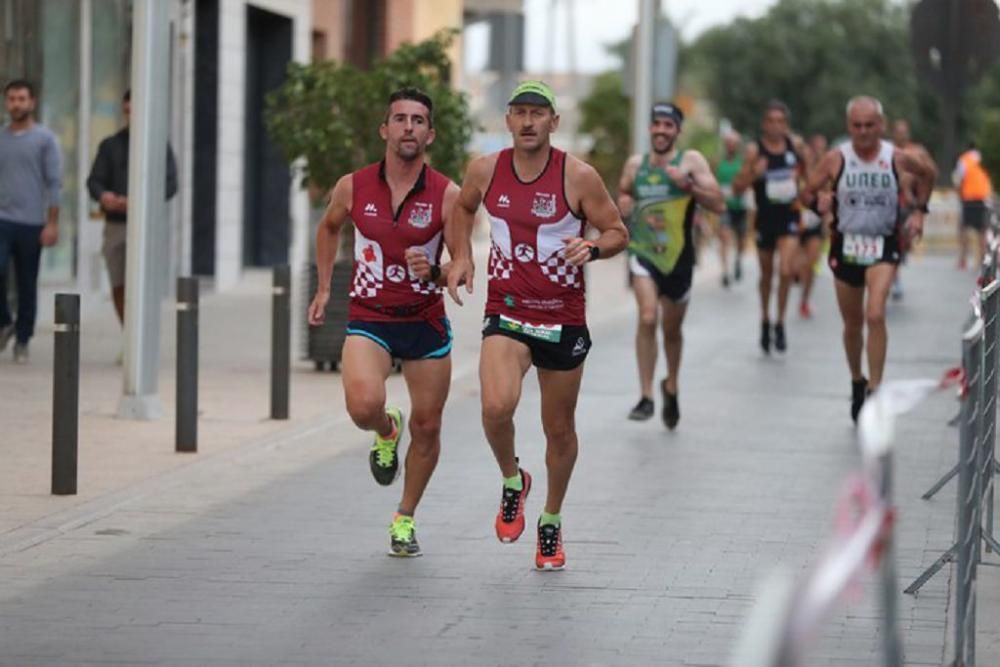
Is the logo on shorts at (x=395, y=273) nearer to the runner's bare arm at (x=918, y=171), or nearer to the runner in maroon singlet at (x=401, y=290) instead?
the runner in maroon singlet at (x=401, y=290)

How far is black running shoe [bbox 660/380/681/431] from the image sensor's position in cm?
1398

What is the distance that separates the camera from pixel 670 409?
14.0 meters

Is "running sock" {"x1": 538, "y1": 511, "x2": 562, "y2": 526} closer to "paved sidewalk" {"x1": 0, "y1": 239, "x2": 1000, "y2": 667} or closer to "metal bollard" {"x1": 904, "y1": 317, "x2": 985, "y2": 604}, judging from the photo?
"paved sidewalk" {"x1": 0, "y1": 239, "x2": 1000, "y2": 667}

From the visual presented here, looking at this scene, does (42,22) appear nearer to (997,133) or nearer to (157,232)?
(157,232)

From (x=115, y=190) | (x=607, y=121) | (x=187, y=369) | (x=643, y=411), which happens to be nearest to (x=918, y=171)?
(x=643, y=411)

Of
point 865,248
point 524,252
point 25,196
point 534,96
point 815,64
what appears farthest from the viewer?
point 815,64

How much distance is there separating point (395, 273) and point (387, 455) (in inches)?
32.5

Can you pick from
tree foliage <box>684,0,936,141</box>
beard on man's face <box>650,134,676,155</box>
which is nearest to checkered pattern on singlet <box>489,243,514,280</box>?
beard on man's face <box>650,134,676,155</box>

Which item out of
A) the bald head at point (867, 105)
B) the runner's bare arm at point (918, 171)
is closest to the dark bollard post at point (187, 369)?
the bald head at point (867, 105)

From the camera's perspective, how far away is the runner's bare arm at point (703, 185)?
13867 mm

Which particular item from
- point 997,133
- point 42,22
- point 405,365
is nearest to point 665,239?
point 405,365

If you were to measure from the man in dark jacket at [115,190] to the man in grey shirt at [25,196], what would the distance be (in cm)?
35

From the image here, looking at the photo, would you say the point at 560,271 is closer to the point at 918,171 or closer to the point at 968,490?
the point at 968,490

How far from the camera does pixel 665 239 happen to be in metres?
14.2
